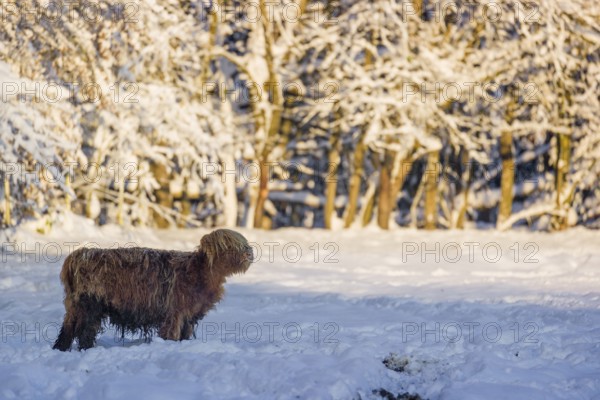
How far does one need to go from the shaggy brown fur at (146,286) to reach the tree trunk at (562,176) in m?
17.3

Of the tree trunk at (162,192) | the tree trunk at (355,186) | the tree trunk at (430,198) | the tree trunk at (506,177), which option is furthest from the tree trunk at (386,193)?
the tree trunk at (162,192)

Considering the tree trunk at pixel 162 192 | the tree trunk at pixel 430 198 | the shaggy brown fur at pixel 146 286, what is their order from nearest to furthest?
the shaggy brown fur at pixel 146 286 < the tree trunk at pixel 162 192 < the tree trunk at pixel 430 198

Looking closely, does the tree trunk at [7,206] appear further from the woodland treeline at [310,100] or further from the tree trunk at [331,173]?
the tree trunk at [331,173]

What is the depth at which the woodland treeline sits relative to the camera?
711 inches

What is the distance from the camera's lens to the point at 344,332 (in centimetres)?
1005

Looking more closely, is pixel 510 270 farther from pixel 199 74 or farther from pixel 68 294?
pixel 199 74

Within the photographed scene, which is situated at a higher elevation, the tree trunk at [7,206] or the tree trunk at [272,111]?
the tree trunk at [272,111]

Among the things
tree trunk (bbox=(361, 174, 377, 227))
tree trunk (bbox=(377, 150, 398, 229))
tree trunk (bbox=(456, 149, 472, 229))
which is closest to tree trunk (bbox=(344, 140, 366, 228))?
tree trunk (bbox=(377, 150, 398, 229))

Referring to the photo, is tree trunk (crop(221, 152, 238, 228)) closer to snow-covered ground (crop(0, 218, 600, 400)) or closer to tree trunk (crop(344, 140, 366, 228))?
tree trunk (crop(344, 140, 366, 228))

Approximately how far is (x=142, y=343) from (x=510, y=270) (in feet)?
29.5

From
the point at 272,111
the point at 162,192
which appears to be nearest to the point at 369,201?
the point at 272,111

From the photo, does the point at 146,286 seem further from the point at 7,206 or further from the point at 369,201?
the point at 369,201

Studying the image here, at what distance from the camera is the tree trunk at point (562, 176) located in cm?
2447

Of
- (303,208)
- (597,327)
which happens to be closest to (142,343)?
(597,327)
